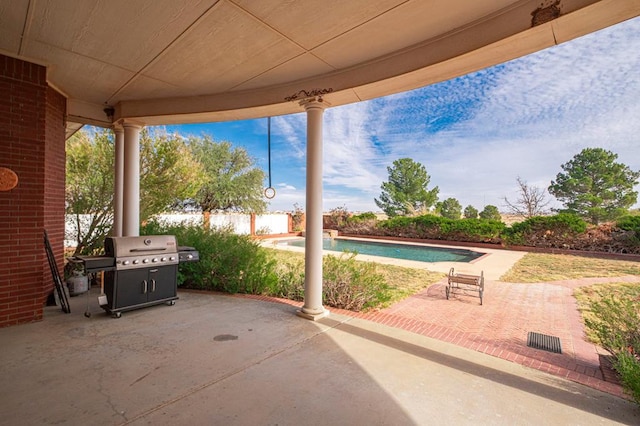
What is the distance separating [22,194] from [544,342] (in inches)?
251

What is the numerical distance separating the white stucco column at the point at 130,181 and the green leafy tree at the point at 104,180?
4.23 ft

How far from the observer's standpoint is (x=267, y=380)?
2266mm

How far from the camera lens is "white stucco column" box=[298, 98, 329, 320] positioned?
3.63 metres

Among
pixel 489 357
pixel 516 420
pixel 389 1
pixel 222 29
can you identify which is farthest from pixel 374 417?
pixel 222 29

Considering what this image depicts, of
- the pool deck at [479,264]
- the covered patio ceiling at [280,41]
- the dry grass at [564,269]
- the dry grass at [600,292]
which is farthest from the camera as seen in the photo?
the pool deck at [479,264]

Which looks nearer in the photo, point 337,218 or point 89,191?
point 89,191

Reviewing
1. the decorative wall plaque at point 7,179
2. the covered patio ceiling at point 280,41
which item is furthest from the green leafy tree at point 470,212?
the decorative wall plaque at point 7,179

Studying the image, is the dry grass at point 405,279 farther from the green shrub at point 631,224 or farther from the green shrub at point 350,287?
the green shrub at point 631,224

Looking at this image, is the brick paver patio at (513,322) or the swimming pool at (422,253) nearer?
the brick paver patio at (513,322)

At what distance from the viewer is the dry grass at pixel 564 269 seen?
7.49m

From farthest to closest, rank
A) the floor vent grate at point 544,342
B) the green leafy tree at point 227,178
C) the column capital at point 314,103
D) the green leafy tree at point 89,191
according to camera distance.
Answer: the green leafy tree at point 227,178, the green leafy tree at point 89,191, the column capital at point 314,103, the floor vent grate at point 544,342

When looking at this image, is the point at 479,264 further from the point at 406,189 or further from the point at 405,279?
the point at 406,189

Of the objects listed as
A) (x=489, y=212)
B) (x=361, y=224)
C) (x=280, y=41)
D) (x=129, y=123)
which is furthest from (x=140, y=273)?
(x=489, y=212)

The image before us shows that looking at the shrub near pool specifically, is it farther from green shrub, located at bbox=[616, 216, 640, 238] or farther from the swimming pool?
green shrub, located at bbox=[616, 216, 640, 238]
